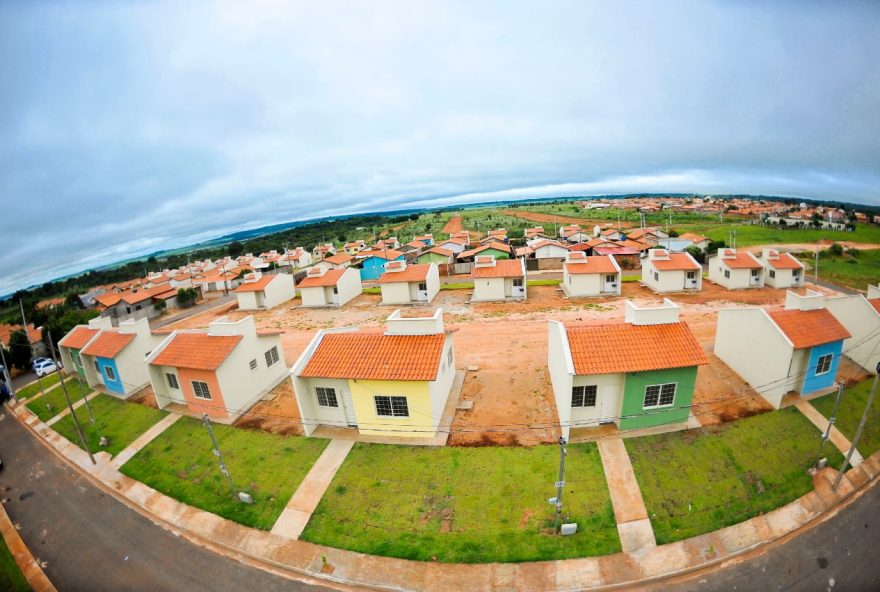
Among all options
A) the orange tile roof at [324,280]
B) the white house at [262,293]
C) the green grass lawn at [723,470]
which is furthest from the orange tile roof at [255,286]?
the green grass lawn at [723,470]

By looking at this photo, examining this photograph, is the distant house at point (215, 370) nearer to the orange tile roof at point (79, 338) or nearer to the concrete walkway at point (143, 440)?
the concrete walkway at point (143, 440)

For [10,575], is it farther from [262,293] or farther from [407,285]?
[262,293]

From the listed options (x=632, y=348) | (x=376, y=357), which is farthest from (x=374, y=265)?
(x=632, y=348)

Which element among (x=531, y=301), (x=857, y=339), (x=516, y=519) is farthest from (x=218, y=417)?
(x=857, y=339)

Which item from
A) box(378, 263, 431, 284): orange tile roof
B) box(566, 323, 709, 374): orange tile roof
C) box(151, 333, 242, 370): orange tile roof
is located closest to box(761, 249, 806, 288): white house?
box(566, 323, 709, 374): orange tile roof

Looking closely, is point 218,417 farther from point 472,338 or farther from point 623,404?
point 623,404

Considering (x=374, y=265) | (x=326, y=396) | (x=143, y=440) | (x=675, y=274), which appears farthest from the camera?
(x=374, y=265)

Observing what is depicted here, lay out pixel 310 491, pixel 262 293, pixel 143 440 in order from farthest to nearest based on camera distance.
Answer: pixel 262 293, pixel 143 440, pixel 310 491
